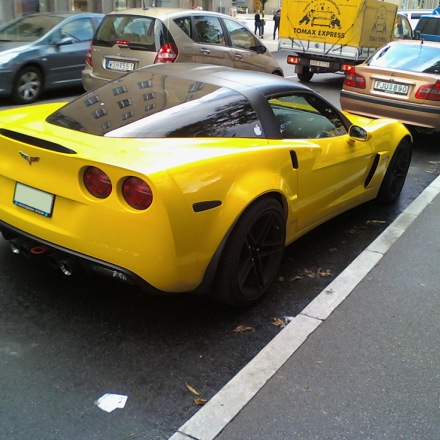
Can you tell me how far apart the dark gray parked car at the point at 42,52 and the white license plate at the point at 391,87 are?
5374mm

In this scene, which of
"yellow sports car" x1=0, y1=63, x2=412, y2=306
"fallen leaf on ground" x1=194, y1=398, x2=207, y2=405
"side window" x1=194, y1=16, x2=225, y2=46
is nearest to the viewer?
"fallen leaf on ground" x1=194, y1=398, x2=207, y2=405

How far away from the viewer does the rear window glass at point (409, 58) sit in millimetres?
8203

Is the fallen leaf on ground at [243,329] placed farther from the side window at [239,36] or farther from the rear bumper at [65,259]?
the side window at [239,36]

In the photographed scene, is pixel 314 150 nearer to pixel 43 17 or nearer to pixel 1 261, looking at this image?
pixel 1 261

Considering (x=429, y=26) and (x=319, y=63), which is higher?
(x=429, y=26)

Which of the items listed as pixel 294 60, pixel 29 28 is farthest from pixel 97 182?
pixel 294 60

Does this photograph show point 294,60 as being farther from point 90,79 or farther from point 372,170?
point 372,170

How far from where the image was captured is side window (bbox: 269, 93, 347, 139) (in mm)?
3927

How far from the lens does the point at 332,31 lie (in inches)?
535

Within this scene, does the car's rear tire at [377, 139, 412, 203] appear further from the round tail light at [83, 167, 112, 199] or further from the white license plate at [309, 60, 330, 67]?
the white license plate at [309, 60, 330, 67]

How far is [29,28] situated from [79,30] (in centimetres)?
89

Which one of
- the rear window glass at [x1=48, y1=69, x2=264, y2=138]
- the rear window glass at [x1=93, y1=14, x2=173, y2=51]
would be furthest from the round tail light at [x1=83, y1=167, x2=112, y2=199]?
the rear window glass at [x1=93, y1=14, x2=173, y2=51]

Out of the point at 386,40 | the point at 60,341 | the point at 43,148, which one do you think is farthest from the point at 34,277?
the point at 386,40

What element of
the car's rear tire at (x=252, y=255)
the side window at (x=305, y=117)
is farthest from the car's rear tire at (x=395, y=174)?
the car's rear tire at (x=252, y=255)
